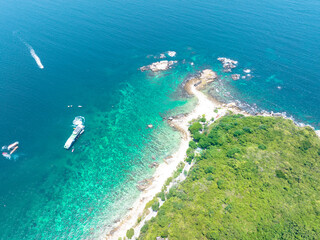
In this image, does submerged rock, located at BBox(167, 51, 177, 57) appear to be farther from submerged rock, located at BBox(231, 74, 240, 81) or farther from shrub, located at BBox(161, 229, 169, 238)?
shrub, located at BBox(161, 229, 169, 238)

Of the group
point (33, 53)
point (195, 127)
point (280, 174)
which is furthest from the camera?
point (33, 53)

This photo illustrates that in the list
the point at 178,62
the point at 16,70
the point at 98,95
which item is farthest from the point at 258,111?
the point at 16,70

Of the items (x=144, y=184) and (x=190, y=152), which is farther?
(x=190, y=152)

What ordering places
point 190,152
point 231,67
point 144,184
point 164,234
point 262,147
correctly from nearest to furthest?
1. point 164,234
2. point 262,147
3. point 144,184
4. point 190,152
5. point 231,67

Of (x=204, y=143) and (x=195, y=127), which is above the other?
(x=195, y=127)

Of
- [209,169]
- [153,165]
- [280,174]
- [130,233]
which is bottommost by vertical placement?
[130,233]

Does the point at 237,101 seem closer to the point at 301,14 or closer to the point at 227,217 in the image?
the point at 227,217

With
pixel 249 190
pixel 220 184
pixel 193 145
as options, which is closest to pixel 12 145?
pixel 193 145

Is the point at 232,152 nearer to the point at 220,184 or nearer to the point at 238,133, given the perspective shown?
the point at 238,133
